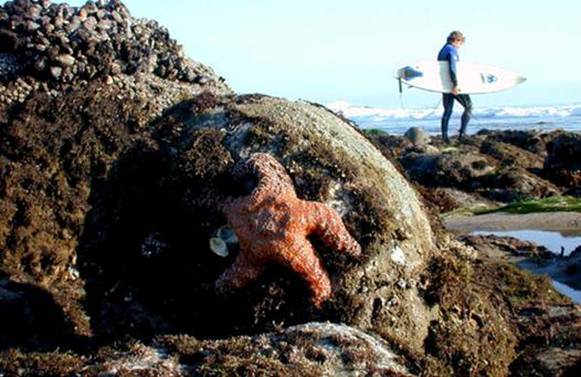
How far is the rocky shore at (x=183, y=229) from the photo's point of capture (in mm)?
5781

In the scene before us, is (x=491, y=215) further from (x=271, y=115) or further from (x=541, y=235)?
(x=271, y=115)

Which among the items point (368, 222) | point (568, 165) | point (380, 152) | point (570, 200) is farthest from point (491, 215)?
point (368, 222)

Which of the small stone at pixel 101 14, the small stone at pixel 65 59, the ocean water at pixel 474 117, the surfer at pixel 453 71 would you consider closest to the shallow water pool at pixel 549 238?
the small stone at pixel 101 14

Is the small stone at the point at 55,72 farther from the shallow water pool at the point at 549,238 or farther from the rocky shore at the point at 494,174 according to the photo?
the rocky shore at the point at 494,174

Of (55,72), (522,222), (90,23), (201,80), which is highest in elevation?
(90,23)

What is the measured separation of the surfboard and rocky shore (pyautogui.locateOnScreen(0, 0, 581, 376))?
1638 cm

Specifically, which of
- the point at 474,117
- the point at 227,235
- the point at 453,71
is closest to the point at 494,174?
the point at 453,71

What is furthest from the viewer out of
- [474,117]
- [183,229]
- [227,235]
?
[474,117]

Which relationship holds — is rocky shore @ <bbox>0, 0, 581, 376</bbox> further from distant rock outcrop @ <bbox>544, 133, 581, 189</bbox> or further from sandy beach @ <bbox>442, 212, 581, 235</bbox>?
distant rock outcrop @ <bbox>544, 133, 581, 189</bbox>

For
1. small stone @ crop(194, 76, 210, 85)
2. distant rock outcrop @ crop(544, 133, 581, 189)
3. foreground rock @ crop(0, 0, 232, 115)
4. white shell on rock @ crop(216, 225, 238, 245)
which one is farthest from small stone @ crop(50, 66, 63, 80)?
distant rock outcrop @ crop(544, 133, 581, 189)

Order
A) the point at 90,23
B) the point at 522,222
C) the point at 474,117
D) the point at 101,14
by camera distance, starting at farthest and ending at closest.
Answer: the point at 474,117 → the point at 522,222 → the point at 101,14 → the point at 90,23

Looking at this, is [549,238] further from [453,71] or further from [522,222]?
[453,71]

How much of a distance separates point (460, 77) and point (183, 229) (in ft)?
62.1

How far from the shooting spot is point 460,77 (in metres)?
24.2
